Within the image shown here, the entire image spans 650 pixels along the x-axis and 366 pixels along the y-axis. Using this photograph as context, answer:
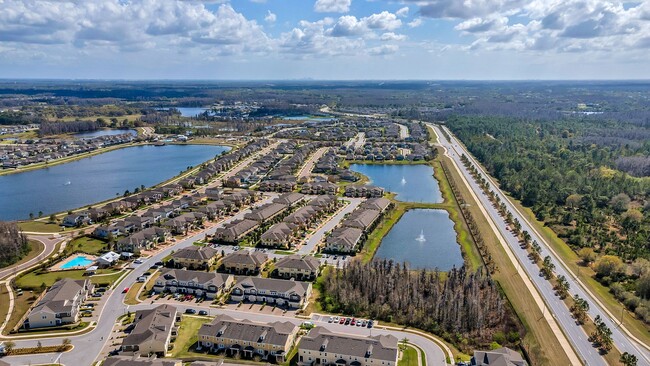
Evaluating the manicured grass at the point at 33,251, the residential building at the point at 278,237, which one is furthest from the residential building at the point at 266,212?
the manicured grass at the point at 33,251

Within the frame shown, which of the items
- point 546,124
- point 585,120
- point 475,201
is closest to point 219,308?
point 475,201

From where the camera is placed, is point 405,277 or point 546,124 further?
point 546,124

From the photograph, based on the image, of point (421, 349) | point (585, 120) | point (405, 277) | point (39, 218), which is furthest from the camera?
point (585, 120)

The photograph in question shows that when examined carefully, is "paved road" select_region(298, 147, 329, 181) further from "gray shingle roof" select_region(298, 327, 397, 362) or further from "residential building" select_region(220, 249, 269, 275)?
"gray shingle roof" select_region(298, 327, 397, 362)

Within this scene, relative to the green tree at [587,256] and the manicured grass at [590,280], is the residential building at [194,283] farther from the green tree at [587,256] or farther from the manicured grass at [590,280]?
the green tree at [587,256]

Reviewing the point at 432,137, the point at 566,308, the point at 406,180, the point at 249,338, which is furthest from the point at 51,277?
the point at 432,137

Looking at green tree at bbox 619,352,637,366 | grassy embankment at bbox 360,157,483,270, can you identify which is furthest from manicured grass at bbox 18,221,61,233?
green tree at bbox 619,352,637,366

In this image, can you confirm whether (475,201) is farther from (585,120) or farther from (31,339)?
(585,120)

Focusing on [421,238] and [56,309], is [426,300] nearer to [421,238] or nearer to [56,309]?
[421,238]

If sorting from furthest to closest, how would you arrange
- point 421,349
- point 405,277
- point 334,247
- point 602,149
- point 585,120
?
point 585,120, point 602,149, point 334,247, point 405,277, point 421,349
